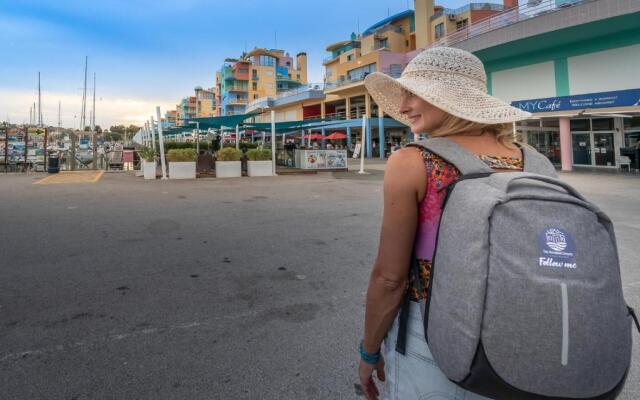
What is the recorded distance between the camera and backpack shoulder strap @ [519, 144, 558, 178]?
1.20 meters

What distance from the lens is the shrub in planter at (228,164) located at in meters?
17.7

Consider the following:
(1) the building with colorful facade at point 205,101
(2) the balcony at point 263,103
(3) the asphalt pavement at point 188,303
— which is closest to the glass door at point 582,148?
(3) the asphalt pavement at point 188,303

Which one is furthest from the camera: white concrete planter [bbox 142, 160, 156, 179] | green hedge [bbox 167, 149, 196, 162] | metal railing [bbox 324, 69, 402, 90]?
metal railing [bbox 324, 69, 402, 90]

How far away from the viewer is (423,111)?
134cm

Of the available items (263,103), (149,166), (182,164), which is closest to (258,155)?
(182,164)

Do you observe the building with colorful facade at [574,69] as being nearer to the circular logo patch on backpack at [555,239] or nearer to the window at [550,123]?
the window at [550,123]

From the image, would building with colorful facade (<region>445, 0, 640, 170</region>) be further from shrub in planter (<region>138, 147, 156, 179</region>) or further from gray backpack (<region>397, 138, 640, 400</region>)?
gray backpack (<region>397, 138, 640, 400</region>)

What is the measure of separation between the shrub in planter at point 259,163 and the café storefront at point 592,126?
11292mm

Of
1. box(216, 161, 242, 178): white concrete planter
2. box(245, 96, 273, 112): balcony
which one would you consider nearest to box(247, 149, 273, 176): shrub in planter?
box(216, 161, 242, 178): white concrete planter

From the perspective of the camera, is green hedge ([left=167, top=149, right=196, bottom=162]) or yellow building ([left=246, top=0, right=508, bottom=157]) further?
yellow building ([left=246, top=0, right=508, bottom=157])

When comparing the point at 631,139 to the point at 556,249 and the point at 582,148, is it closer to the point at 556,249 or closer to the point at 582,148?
the point at 582,148

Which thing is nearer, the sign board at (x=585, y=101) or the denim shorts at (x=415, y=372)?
the denim shorts at (x=415, y=372)

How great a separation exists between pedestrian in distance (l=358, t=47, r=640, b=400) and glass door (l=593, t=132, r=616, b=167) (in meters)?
23.9

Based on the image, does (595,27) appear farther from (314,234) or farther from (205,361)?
(205,361)
